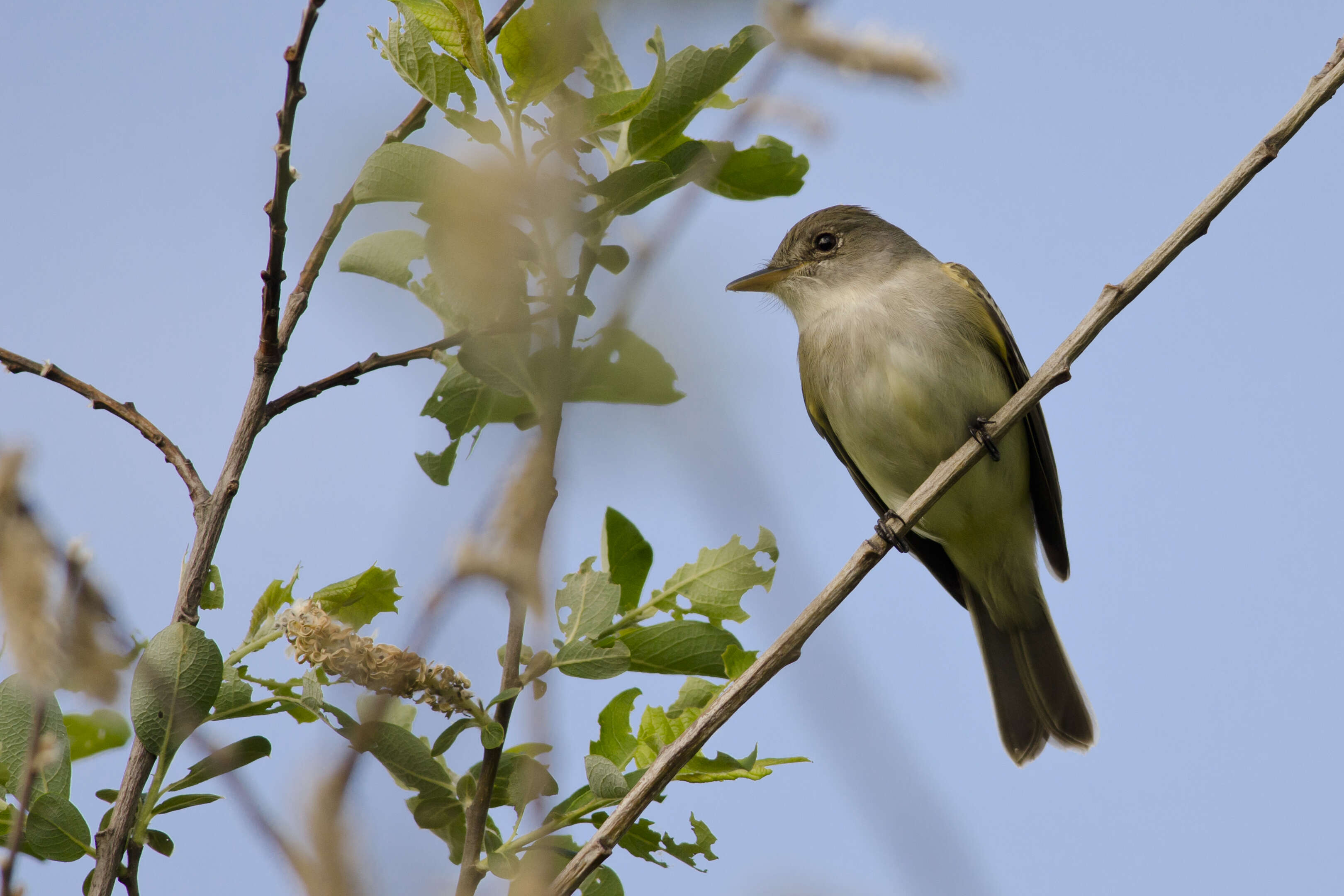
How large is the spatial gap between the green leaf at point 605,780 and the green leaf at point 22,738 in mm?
956

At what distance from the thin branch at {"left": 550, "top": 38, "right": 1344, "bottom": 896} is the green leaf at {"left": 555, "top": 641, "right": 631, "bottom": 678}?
213 millimetres

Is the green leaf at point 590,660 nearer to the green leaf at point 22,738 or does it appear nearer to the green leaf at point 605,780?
the green leaf at point 605,780

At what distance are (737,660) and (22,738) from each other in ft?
4.51

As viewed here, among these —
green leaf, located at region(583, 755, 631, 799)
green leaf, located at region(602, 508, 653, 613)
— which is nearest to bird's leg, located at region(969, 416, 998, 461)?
green leaf, located at region(602, 508, 653, 613)

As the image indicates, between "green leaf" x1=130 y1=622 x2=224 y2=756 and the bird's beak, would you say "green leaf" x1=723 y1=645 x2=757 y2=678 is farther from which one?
the bird's beak

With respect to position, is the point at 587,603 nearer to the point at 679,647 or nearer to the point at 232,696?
the point at 679,647

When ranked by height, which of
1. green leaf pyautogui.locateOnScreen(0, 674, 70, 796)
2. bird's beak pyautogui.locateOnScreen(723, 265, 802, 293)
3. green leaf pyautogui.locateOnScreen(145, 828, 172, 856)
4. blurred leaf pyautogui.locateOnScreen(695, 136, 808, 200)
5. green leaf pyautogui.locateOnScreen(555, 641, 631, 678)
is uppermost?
bird's beak pyautogui.locateOnScreen(723, 265, 802, 293)

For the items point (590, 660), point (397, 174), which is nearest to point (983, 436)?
point (590, 660)

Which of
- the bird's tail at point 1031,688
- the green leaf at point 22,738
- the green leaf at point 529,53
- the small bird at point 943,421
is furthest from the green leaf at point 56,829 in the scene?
the bird's tail at point 1031,688

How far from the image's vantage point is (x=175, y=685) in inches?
76.7

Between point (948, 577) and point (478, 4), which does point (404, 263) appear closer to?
point (478, 4)

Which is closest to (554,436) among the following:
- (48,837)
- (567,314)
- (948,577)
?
(567,314)

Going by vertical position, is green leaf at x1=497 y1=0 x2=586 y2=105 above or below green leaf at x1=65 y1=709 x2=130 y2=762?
above

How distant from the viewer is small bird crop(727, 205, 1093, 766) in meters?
5.29
